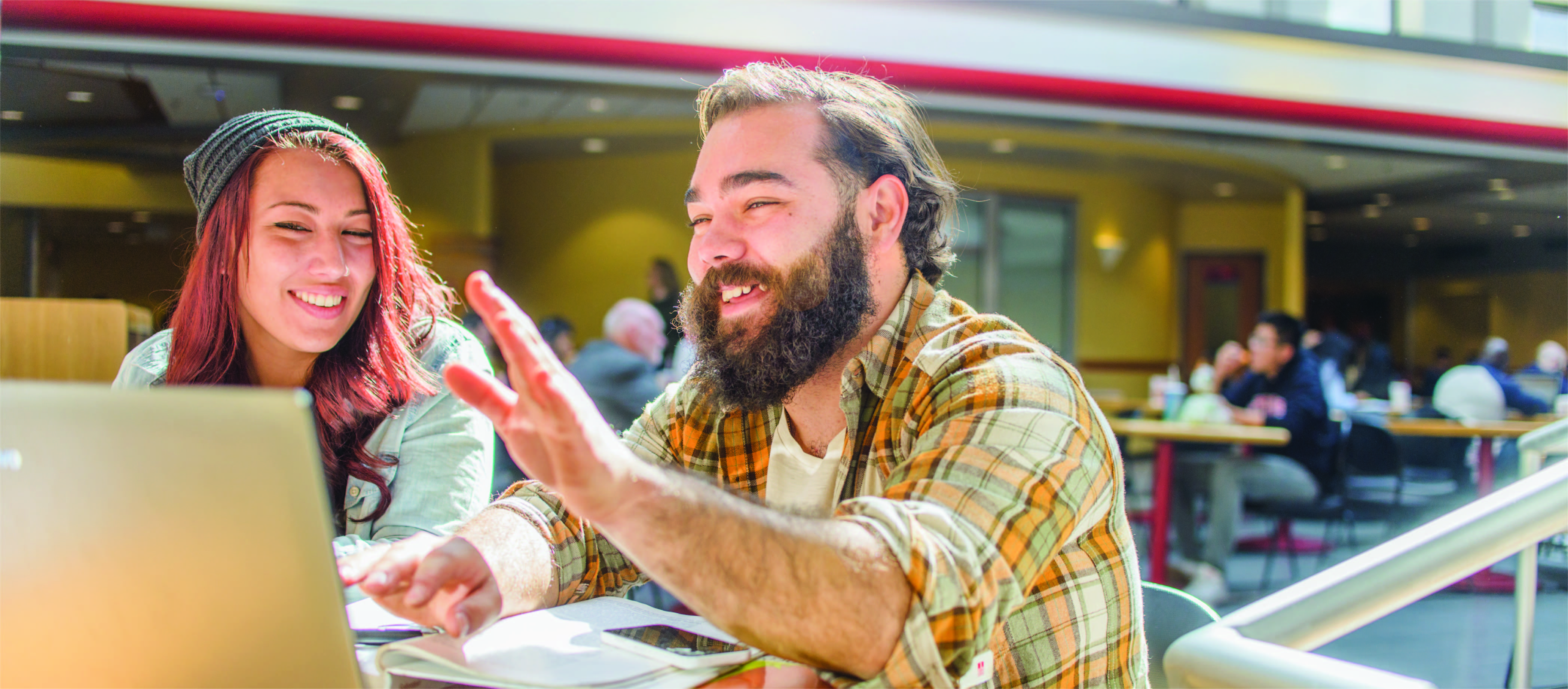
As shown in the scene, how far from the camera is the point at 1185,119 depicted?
6.34 metres

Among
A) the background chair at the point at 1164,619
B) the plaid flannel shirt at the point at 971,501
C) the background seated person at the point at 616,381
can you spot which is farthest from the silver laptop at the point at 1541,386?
the plaid flannel shirt at the point at 971,501

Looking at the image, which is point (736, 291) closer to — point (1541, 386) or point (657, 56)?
point (657, 56)

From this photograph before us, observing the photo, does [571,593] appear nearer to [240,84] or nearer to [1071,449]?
[1071,449]

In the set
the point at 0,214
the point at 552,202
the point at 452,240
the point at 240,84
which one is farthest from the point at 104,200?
the point at 552,202

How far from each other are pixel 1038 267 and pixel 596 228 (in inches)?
174

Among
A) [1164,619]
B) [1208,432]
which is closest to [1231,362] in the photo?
[1208,432]

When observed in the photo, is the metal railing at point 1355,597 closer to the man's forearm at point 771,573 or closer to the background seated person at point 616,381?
the man's forearm at point 771,573

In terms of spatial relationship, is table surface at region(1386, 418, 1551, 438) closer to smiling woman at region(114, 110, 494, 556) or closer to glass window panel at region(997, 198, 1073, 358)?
glass window panel at region(997, 198, 1073, 358)

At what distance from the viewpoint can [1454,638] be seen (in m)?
3.48

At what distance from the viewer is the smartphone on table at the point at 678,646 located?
2.29 ft

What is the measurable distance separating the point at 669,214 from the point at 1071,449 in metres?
7.27

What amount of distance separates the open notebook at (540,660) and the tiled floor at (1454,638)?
2085 millimetres

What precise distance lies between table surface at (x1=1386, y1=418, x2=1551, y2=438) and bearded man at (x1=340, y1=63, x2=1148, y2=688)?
4389mm

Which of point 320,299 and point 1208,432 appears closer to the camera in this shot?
point 320,299
